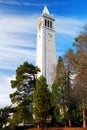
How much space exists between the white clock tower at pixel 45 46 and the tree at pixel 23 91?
28.3 meters

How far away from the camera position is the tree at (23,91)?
35906 millimetres

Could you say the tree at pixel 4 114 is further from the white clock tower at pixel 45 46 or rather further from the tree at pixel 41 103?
the white clock tower at pixel 45 46

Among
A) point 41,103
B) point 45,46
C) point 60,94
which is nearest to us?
point 41,103

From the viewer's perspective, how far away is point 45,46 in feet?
240

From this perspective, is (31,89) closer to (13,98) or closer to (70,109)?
(13,98)

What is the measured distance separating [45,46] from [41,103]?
38.7 m

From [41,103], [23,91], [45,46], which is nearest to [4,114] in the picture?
[23,91]

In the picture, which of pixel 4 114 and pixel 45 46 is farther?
pixel 45 46

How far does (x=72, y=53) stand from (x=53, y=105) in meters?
11.3

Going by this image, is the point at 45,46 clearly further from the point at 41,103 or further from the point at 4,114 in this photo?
the point at 41,103

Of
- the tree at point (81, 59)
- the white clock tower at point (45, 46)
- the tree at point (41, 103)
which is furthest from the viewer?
the white clock tower at point (45, 46)

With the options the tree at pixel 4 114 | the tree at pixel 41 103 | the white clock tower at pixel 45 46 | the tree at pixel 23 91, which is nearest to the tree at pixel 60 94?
the tree at pixel 41 103

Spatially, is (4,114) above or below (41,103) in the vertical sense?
below

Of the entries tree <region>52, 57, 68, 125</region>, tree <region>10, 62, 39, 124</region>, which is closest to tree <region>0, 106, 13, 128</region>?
tree <region>10, 62, 39, 124</region>
